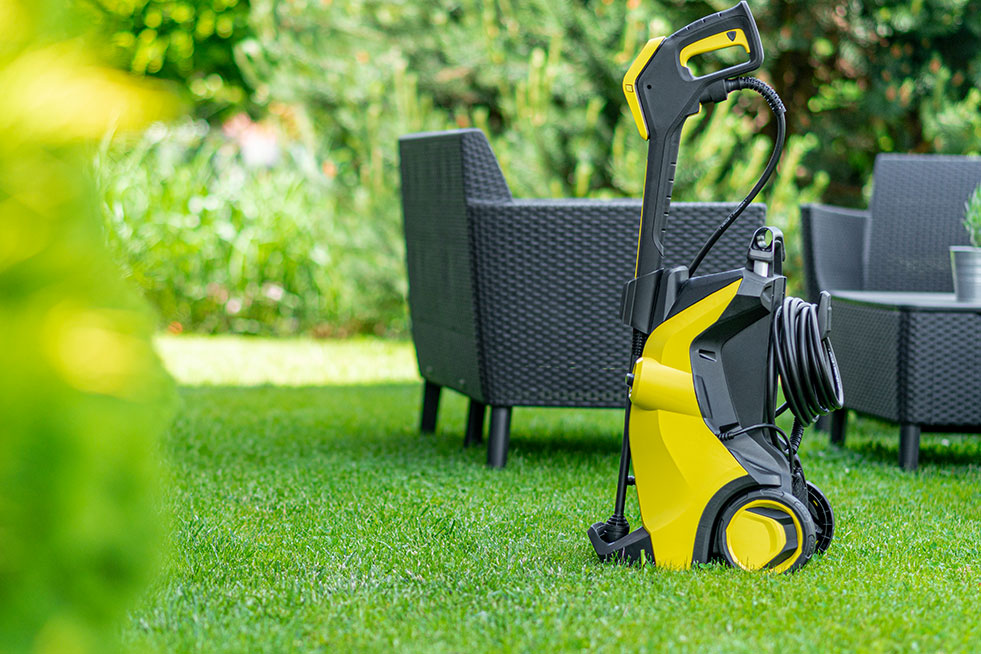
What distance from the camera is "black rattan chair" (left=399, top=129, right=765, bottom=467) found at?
2.92m

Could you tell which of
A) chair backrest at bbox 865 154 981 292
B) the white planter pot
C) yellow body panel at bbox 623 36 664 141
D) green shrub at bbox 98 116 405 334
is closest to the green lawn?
the white planter pot

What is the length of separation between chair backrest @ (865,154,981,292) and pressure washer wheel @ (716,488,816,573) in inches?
92.6

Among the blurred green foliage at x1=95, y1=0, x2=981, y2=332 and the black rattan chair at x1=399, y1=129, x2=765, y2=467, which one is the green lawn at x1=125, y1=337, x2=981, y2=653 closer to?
the black rattan chair at x1=399, y1=129, x2=765, y2=467

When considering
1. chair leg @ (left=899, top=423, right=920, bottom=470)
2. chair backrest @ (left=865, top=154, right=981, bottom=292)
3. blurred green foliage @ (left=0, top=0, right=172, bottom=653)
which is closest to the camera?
blurred green foliage @ (left=0, top=0, right=172, bottom=653)

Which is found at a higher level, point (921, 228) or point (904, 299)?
point (921, 228)

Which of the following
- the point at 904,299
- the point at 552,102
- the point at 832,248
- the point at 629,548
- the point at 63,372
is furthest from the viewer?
the point at 552,102

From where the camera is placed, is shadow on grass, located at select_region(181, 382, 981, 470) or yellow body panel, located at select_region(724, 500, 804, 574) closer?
yellow body panel, located at select_region(724, 500, 804, 574)

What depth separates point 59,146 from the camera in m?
0.86

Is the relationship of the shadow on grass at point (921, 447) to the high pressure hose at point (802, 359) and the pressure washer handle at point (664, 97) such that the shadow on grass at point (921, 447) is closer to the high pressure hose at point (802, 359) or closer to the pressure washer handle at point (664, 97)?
the high pressure hose at point (802, 359)

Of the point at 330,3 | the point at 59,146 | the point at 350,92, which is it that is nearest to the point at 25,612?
the point at 59,146

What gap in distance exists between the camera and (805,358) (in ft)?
5.78

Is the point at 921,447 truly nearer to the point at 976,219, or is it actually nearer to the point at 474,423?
the point at 976,219

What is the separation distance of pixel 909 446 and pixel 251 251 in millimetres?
4723

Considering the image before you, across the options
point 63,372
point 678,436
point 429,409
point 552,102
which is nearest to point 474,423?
point 429,409
